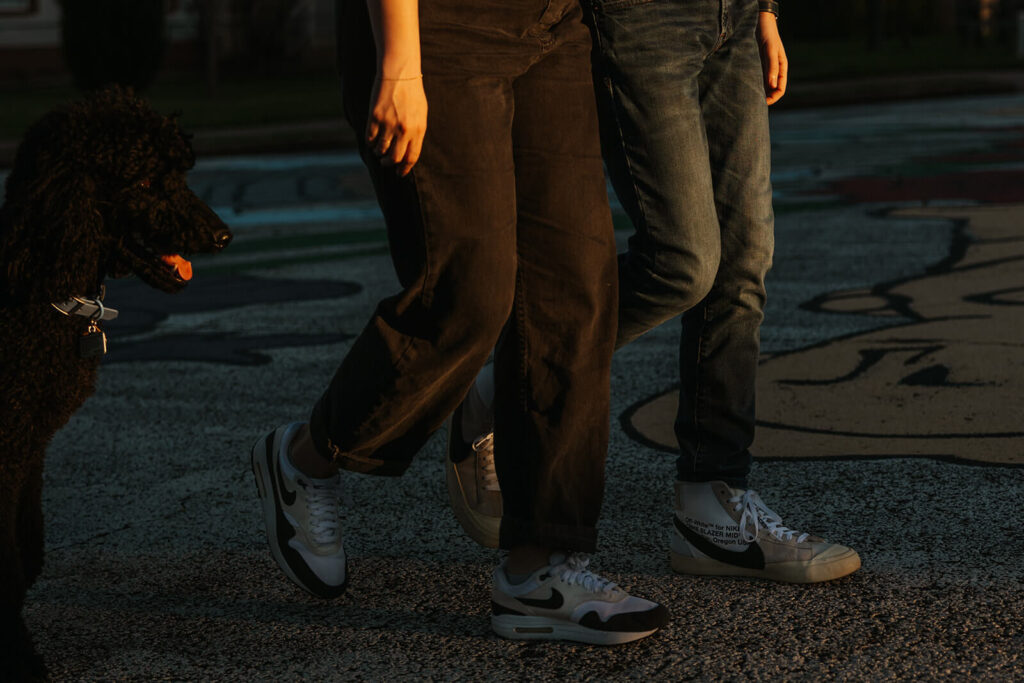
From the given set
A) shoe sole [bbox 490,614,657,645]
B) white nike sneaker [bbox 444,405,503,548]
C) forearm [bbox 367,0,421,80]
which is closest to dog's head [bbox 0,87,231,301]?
forearm [bbox 367,0,421,80]

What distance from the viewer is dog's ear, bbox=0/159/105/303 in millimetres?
2957

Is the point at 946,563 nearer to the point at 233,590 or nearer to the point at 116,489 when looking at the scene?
the point at 233,590

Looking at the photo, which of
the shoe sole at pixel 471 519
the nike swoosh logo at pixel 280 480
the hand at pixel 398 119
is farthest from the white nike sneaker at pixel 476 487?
the hand at pixel 398 119

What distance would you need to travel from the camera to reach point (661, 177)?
10.5 ft

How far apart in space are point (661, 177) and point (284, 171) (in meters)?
13.1

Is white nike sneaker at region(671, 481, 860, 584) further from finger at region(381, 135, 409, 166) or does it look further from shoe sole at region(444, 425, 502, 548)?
finger at region(381, 135, 409, 166)

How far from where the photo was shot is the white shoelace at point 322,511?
3.40 m

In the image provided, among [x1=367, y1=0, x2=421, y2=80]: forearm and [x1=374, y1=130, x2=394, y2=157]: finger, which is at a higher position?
[x1=367, y1=0, x2=421, y2=80]: forearm

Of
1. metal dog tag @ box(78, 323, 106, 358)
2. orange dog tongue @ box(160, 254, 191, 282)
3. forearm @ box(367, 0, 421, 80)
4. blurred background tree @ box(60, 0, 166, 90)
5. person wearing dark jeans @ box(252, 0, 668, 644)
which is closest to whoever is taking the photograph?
forearm @ box(367, 0, 421, 80)

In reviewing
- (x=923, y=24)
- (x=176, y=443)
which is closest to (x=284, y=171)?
(x=176, y=443)

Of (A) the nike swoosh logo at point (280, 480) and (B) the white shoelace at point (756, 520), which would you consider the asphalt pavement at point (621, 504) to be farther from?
(A) the nike swoosh logo at point (280, 480)

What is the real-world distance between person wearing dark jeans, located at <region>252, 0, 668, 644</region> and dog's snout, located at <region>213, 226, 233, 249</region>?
1.43 feet

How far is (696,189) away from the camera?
127 inches

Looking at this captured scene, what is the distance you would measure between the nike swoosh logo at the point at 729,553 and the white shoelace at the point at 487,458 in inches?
19.5
